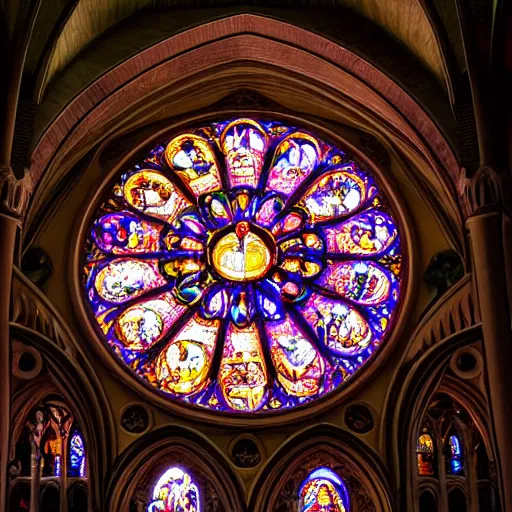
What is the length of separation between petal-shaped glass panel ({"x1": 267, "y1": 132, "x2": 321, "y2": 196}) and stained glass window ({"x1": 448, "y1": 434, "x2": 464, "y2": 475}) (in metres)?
3.91

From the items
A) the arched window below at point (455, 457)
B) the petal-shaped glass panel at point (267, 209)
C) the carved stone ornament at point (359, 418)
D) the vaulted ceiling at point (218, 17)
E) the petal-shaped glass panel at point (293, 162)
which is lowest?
the arched window below at point (455, 457)

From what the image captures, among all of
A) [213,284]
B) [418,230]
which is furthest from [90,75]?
[418,230]

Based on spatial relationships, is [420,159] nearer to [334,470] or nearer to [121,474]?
[334,470]

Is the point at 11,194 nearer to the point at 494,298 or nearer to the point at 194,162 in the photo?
the point at 194,162

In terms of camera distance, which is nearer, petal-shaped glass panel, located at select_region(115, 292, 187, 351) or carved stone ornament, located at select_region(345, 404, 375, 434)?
carved stone ornament, located at select_region(345, 404, 375, 434)

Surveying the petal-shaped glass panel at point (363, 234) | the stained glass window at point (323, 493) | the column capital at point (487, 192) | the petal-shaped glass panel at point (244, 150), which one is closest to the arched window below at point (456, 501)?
the stained glass window at point (323, 493)

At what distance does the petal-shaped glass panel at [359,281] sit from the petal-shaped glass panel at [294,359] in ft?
2.45

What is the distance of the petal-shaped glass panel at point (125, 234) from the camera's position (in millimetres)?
20594

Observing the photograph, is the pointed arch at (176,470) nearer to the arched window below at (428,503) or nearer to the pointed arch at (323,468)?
the pointed arch at (323,468)

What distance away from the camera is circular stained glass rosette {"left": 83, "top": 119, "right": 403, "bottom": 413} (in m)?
20.0

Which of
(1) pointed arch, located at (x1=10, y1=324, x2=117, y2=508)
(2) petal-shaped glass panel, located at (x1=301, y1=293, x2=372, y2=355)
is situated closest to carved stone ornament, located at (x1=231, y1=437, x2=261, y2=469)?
(1) pointed arch, located at (x1=10, y1=324, x2=117, y2=508)

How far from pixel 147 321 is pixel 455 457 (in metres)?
4.14

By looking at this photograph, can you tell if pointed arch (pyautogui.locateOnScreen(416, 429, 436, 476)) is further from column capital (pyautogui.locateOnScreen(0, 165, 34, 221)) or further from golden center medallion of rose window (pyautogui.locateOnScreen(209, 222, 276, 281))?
column capital (pyautogui.locateOnScreen(0, 165, 34, 221))

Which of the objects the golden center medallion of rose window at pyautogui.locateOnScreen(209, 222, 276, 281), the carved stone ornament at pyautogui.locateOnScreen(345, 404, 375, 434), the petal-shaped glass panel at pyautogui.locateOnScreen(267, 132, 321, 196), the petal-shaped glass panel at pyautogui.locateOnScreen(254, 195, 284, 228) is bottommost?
the carved stone ornament at pyautogui.locateOnScreen(345, 404, 375, 434)
